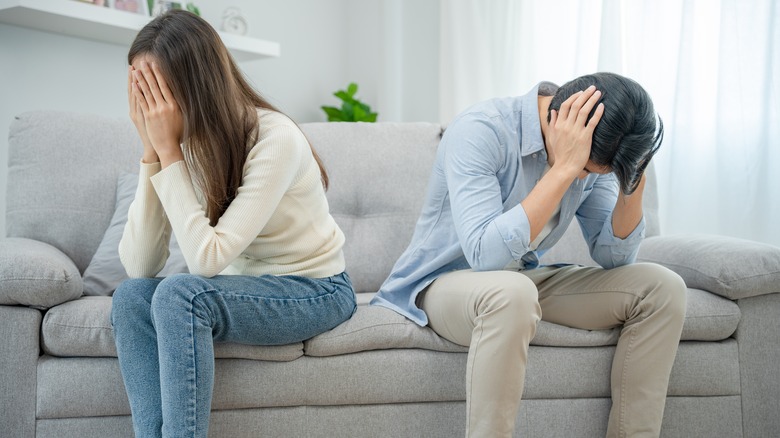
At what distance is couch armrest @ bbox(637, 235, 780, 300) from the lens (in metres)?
1.74

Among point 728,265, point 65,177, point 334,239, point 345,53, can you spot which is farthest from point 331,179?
point 345,53

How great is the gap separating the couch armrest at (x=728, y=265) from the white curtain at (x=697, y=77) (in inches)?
25.2

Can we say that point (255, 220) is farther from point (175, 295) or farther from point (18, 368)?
point (18, 368)

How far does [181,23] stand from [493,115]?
0.66 meters

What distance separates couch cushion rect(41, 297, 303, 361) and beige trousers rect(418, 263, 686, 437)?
1.14 feet

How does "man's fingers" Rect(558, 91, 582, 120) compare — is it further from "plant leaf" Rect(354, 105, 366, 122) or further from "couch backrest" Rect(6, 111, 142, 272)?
"plant leaf" Rect(354, 105, 366, 122)

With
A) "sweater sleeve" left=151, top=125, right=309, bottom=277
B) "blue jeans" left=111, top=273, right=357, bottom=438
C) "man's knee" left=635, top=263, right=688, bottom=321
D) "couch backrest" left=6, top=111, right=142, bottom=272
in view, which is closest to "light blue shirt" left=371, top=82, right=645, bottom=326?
"man's knee" left=635, top=263, right=688, bottom=321

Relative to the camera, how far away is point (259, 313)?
4.75 feet

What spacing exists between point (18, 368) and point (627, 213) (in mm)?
1327

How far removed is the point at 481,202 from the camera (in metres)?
1.50

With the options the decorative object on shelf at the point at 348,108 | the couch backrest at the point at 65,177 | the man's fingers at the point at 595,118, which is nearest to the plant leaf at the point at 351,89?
the decorative object on shelf at the point at 348,108

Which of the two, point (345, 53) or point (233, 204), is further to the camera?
point (345, 53)

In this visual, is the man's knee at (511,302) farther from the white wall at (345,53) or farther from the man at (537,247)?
the white wall at (345,53)

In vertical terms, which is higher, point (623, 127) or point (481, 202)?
point (623, 127)
